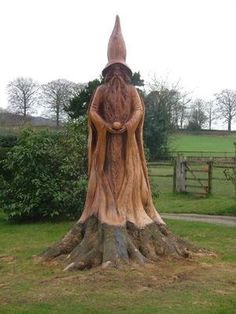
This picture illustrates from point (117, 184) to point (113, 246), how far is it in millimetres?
1338

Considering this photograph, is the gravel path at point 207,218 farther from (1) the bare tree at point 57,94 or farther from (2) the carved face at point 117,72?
(1) the bare tree at point 57,94

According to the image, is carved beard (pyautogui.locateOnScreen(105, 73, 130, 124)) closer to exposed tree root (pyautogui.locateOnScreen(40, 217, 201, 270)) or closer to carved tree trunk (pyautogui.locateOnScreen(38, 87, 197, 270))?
carved tree trunk (pyautogui.locateOnScreen(38, 87, 197, 270))

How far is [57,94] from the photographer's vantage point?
220ft

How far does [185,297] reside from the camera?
305 inches

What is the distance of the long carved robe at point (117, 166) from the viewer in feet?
33.8

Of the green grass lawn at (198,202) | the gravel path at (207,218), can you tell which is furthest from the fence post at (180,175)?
the gravel path at (207,218)

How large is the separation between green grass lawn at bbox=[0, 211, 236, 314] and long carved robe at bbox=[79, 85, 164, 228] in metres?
1.22

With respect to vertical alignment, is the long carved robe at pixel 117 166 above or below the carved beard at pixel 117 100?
below

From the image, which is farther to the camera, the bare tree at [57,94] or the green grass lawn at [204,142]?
the green grass lawn at [204,142]

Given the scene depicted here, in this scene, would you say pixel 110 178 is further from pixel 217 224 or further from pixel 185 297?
pixel 217 224

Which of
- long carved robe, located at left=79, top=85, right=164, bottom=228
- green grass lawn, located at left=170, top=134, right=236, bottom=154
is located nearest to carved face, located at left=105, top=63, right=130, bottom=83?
long carved robe, located at left=79, top=85, right=164, bottom=228

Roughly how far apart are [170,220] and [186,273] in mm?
8219

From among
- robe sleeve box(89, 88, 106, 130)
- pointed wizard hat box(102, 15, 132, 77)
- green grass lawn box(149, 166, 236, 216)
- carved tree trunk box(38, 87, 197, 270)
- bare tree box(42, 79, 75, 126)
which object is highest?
bare tree box(42, 79, 75, 126)

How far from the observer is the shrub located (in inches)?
708
